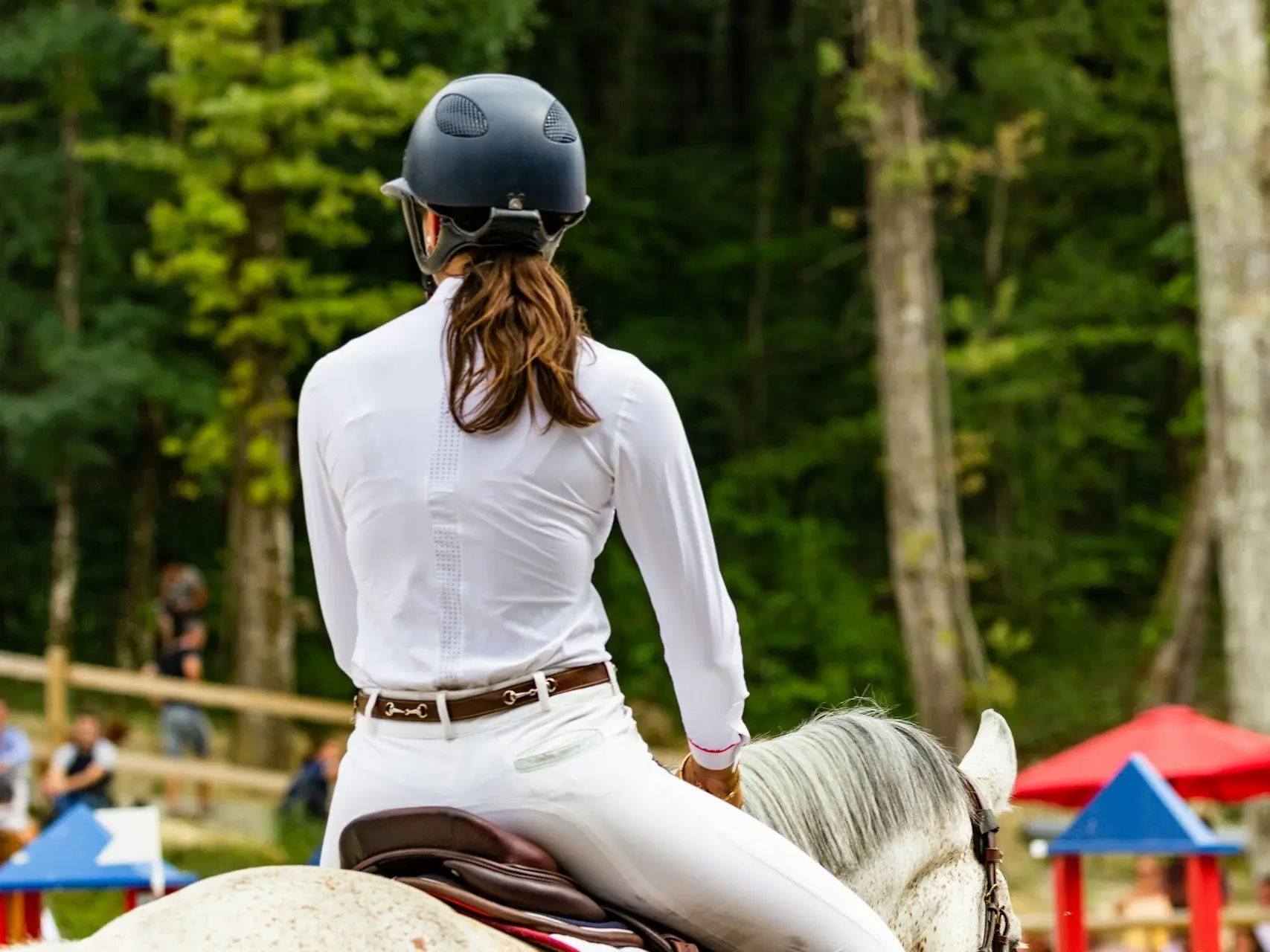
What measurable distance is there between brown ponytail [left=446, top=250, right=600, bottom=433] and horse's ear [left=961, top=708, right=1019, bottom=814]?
1.42 m

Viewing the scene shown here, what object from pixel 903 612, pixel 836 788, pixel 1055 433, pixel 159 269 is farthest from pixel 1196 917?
pixel 1055 433

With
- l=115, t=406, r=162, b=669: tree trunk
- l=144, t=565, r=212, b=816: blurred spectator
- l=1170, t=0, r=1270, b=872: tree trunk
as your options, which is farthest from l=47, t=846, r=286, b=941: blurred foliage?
l=115, t=406, r=162, b=669: tree trunk

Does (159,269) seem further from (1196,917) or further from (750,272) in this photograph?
(1196,917)

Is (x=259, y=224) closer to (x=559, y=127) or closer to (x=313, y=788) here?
(x=313, y=788)

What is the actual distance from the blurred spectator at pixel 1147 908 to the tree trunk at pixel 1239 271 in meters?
1.86

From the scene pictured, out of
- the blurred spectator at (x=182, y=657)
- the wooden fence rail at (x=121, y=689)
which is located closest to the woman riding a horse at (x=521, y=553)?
the wooden fence rail at (x=121, y=689)

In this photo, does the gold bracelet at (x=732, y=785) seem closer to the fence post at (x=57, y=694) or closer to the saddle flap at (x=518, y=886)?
the saddle flap at (x=518, y=886)

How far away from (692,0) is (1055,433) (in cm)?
651

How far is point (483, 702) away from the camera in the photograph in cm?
244

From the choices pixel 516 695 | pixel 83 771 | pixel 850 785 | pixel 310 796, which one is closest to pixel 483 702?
pixel 516 695

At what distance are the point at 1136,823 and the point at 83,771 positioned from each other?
775cm

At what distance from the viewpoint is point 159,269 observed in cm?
1627

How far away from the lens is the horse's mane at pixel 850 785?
312cm

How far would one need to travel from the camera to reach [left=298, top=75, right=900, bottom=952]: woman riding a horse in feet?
8.00
